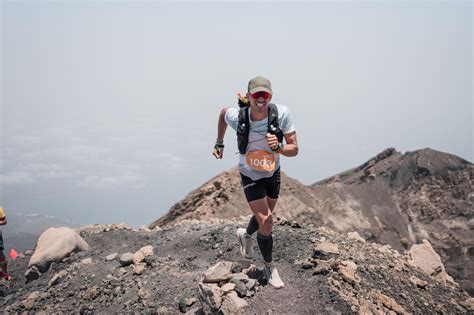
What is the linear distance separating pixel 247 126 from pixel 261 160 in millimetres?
491

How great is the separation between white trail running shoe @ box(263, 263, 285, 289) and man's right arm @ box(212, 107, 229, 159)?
69.9 inches

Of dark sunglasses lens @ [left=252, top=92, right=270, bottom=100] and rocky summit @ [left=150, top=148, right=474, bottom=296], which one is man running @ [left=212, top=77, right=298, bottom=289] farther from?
rocky summit @ [left=150, top=148, right=474, bottom=296]

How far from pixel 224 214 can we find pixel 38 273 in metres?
7.31

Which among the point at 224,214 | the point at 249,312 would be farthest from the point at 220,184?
the point at 249,312

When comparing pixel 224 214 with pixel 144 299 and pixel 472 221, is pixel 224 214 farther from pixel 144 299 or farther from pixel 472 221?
pixel 472 221

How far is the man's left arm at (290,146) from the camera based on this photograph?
19.7ft

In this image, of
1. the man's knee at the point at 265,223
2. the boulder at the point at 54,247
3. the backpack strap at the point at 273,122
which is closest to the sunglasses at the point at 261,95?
the backpack strap at the point at 273,122

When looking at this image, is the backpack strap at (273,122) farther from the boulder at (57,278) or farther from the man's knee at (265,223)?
the boulder at (57,278)

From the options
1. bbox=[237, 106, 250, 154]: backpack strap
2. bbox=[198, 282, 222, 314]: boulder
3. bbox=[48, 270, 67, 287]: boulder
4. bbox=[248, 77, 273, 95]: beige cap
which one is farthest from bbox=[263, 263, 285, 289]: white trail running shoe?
bbox=[48, 270, 67, 287]: boulder

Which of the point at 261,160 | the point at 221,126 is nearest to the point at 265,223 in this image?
the point at 261,160

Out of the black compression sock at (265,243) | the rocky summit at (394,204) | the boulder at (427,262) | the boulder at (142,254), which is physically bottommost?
the rocky summit at (394,204)

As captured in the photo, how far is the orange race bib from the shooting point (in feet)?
19.9

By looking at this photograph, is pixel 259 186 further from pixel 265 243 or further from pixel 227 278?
pixel 227 278

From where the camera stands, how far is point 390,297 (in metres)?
7.25
